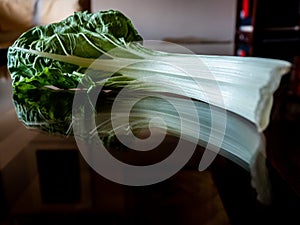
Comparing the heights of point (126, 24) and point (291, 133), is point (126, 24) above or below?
above

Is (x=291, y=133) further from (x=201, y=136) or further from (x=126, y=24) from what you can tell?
(x=126, y=24)

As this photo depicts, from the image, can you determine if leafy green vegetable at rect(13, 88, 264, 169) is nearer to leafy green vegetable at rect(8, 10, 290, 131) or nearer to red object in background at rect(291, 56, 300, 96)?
leafy green vegetable at rect(8, 10, 290, 131)

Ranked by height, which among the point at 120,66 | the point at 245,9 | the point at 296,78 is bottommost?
the point at 296,78

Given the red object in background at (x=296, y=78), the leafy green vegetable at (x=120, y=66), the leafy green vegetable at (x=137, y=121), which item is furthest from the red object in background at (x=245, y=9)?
the leafy green vegetable at (x=137, y=121)

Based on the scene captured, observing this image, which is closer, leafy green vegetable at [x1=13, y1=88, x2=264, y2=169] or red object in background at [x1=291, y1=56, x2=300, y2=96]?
leafy green vegetable at [x1=13, y1=88, x2=264, y2=169]


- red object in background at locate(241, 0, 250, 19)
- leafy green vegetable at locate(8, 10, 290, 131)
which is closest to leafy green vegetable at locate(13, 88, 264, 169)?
leafy green vegetable at locate(8, 10, 290, 131)

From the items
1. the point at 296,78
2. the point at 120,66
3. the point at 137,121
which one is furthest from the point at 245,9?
the point at 137,121

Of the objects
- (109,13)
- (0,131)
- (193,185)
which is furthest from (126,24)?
(193,185)

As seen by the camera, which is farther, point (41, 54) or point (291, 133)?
point (41, 54)

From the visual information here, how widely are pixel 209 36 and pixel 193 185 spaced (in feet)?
10.8

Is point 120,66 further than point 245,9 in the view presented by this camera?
No

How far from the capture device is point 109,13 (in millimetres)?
706

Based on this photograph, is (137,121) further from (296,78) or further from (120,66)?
(296,78)

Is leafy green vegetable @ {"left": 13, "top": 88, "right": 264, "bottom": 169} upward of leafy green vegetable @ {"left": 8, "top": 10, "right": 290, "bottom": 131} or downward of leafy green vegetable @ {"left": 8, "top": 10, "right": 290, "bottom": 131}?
downward
